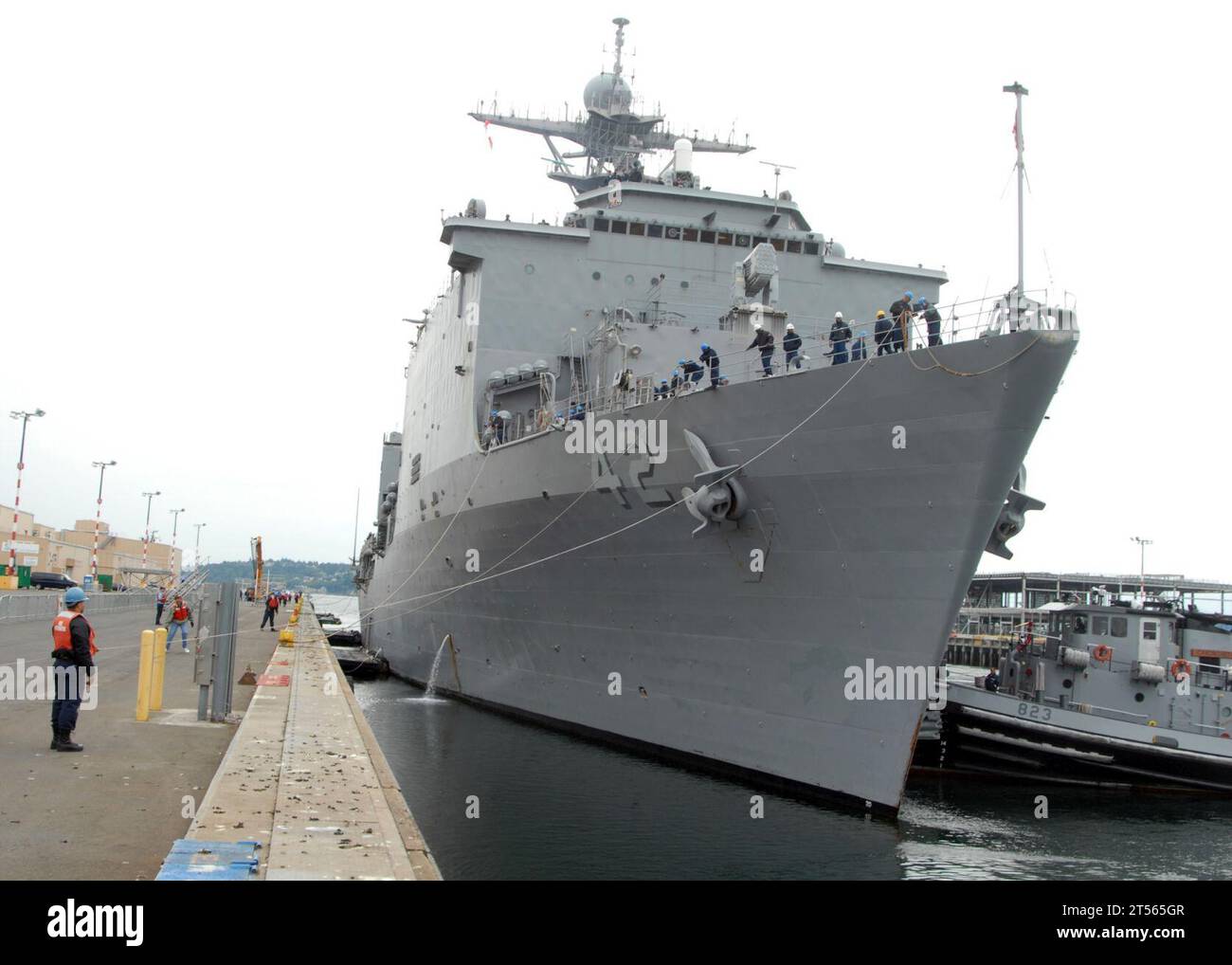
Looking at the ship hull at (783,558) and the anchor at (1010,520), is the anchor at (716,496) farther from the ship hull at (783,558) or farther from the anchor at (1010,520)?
the anchor at (1010,520)

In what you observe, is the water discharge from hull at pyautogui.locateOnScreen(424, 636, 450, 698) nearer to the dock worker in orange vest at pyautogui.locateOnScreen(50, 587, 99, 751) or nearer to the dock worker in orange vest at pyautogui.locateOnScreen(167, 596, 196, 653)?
the dock worker in orange vest at pyautogui.locateOnScreen(167, 596, 196, 653)

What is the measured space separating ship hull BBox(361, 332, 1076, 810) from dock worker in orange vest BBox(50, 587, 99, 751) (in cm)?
654

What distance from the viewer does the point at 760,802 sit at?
34.4ft

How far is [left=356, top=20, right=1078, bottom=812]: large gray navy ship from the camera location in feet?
31.4

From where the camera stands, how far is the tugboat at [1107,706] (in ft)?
51.1

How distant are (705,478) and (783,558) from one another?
127cm

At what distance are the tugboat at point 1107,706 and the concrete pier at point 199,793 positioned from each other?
10799 mm

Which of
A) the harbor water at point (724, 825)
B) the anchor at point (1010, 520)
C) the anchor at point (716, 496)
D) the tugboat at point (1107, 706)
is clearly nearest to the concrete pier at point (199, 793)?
the harbor water at point (724, 825)

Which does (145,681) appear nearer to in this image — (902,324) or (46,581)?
(902,324)

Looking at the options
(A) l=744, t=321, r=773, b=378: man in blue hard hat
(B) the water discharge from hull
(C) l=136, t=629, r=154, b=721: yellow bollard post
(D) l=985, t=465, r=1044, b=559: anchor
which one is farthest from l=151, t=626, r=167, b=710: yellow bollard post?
(D) l=985, t=465, r=1044, b=559: anchor

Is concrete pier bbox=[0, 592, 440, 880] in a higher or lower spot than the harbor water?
higher
